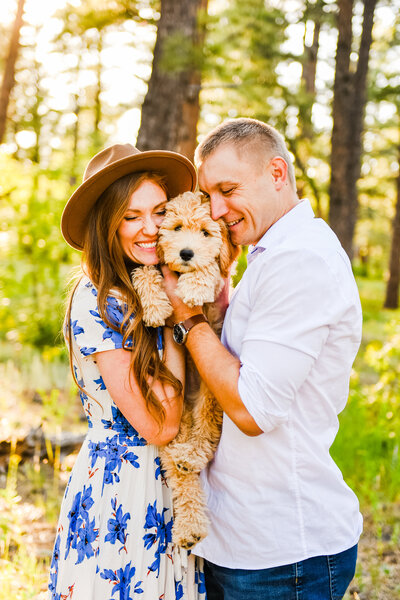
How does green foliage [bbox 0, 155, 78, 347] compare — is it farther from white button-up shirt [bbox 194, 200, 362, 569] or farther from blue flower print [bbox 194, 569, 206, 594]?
white button-up shirt [bbox 194, 200, 362, 569]

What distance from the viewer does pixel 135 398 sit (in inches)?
77.5

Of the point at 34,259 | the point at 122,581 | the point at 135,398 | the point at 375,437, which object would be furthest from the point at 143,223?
the point at 34,259

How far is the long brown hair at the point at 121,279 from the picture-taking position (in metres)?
2.01

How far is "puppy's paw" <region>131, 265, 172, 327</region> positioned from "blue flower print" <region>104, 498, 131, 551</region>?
0.71 m

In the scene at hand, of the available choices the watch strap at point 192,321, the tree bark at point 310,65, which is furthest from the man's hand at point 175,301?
the tree bark at point 310,65

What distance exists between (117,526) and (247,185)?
1.38 meters

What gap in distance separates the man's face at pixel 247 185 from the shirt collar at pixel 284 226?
104 millimetres

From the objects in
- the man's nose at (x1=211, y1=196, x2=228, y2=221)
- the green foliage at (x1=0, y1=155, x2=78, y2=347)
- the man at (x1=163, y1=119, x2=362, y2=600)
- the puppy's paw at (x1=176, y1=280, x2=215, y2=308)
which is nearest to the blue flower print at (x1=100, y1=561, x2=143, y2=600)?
the man at (x1=163, y1=119, x2=362, y2=600)

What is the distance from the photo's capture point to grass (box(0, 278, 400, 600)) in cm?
334

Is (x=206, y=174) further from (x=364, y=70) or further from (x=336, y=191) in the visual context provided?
(x=364, y=70)

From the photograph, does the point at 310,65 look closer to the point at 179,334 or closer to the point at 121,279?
the point at 121,279

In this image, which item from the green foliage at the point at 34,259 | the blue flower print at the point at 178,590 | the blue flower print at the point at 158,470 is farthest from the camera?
the green foliage at the point at 34,259

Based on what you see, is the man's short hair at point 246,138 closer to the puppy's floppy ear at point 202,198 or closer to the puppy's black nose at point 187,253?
the puppy's floppy ear at point 202,198

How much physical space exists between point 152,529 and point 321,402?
2.65ft
